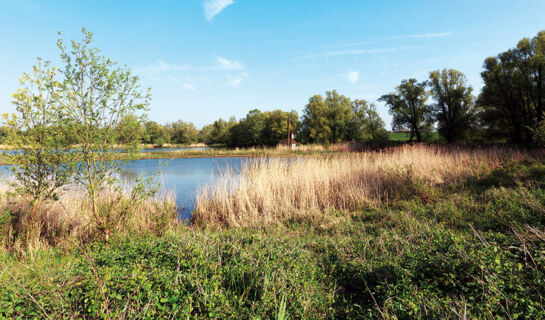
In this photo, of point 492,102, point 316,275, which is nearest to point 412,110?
point 492,102

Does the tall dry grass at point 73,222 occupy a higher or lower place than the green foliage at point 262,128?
lower

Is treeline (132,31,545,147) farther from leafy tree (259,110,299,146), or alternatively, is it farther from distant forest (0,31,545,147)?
leafy tree (259,110,299,146)

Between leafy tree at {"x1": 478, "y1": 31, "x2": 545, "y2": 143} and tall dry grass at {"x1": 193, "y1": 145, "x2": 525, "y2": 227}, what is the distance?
361 inches

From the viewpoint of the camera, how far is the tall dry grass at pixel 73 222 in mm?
4281

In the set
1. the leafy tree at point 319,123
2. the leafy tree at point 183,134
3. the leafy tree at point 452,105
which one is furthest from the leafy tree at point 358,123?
the leafy tree at point 183,134

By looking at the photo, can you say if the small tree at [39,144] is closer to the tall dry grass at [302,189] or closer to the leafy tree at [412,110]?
the tall dry grass at [302,189]

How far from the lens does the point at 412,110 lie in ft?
72.8

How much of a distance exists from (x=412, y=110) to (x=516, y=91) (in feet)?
26.6

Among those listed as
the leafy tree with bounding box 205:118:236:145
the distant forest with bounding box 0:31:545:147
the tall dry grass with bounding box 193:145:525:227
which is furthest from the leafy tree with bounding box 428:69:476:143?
the leafy tree with bounding box 205:118:236:145

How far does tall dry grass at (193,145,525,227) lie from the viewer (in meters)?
6.30

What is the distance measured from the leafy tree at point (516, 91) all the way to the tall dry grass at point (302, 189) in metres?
9.17

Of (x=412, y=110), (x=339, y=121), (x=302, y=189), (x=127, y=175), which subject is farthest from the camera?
(x=339, y=121)

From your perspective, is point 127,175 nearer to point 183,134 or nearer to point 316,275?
point 316,275

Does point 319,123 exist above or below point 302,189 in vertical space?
above
